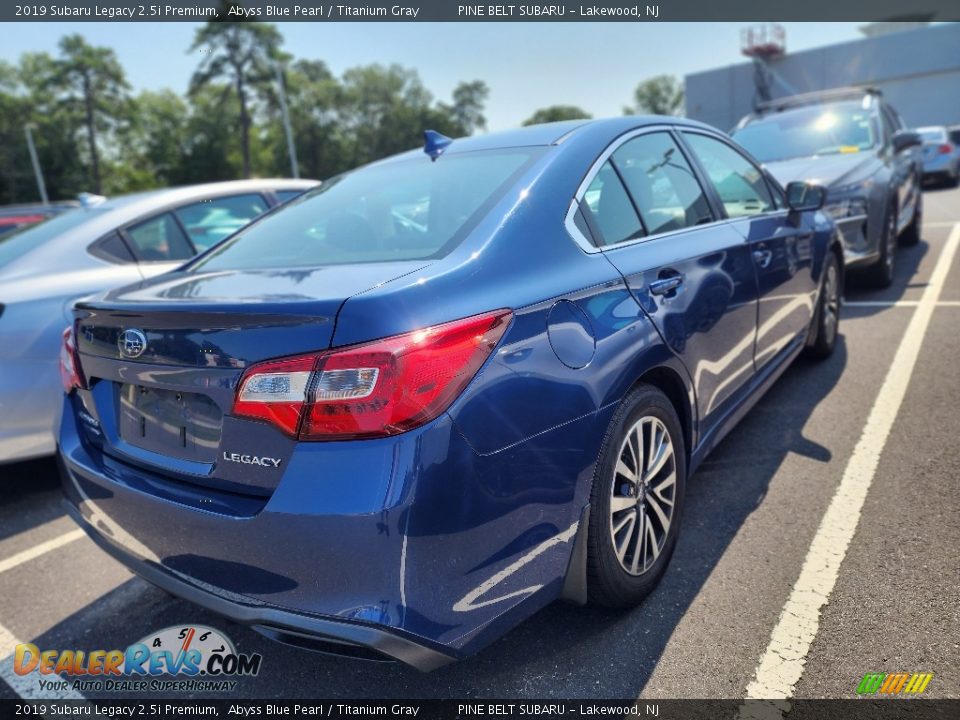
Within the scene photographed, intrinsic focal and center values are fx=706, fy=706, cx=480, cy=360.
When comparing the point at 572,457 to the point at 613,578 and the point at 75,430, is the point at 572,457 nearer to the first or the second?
the point at 613,578

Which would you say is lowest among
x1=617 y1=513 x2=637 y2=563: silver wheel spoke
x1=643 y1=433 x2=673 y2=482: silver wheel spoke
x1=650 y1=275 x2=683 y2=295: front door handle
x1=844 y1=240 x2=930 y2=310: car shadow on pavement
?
x1=844 y1=240 x2=930 y2=310: car shadow on pavement

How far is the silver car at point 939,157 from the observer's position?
685 inches

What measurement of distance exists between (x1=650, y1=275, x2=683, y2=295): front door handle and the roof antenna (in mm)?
1084

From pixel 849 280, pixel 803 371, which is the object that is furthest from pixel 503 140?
pixel 849 280

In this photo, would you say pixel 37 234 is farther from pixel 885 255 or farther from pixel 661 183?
pixel 885 255

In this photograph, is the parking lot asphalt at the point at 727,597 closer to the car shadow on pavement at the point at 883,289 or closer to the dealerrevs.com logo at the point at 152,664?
the dealerrevs.com logo at the point at 152,664

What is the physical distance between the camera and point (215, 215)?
4.89m

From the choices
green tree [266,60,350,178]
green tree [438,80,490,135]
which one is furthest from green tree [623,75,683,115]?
green tree [266,60,350,178]

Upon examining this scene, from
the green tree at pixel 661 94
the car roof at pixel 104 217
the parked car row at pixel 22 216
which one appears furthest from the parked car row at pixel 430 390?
the green tree at pixel 661 94

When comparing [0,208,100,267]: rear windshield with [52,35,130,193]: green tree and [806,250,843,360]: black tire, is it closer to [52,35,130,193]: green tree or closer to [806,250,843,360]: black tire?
[806,250,843,360]: black tire

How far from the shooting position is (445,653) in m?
1.67

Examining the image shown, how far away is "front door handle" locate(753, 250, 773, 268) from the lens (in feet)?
10.5

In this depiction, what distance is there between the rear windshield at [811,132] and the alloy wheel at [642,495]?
536cm

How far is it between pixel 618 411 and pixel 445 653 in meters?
0.84
